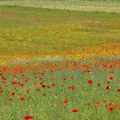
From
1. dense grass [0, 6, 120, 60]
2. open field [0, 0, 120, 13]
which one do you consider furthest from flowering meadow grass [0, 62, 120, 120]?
open field [0, 0, 120, 13]

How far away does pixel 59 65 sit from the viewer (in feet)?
60.4

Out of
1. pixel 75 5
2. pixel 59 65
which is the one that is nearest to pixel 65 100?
pixel 59 65

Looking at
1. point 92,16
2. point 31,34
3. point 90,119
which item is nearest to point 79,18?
point 92,16

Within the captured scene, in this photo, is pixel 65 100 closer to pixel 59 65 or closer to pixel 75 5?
pixel 59 65

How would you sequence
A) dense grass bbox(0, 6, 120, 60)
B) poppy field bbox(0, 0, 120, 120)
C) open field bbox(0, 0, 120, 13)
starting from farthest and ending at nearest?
open field bbox(0, 0, 120, 13)
dense grass bbox(0, 6, 120, 60)
poppy field bbox(0, 0, 120, 120)

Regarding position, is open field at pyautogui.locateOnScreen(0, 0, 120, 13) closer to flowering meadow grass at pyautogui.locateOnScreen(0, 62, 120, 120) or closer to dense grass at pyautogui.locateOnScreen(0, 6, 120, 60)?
dense grass at pyautogui.locateOnScreen(0, 6, 120, 60)

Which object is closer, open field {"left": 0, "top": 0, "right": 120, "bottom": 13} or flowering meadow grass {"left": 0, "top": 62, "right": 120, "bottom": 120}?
flowering meadow grass {"left": 0, "top": 62, "right": 120, "bottom": 120}

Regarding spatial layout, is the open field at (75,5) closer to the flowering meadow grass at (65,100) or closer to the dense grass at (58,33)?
the dense grass at (58,33)

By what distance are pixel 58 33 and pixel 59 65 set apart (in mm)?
24546

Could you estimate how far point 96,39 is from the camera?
3816 cm

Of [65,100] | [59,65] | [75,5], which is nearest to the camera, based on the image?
[65,100]

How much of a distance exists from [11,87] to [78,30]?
34.3 m

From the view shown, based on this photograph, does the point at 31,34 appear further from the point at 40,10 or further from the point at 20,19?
the point at 40,10

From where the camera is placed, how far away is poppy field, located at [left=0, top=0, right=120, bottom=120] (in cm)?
845
